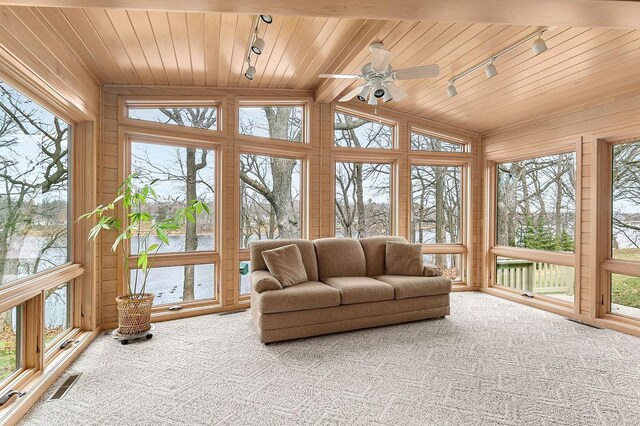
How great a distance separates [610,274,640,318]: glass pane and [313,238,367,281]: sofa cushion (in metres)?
2.98

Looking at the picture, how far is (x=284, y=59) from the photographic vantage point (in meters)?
3.62

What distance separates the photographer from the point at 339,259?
14.3 ft

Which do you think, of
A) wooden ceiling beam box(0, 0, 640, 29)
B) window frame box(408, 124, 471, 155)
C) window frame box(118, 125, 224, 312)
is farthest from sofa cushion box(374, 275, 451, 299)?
wooden ceiling beam box(0, 0, 640, 29)

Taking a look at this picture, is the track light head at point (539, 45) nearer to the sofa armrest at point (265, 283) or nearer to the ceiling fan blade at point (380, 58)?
the ceiling fan blade at point (380, 58)

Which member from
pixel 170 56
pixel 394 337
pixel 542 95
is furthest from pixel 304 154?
pixel 542 95

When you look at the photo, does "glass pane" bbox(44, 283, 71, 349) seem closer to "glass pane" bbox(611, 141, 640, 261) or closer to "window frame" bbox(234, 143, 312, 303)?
"window frame" bbox(234, 143, 312, 303)

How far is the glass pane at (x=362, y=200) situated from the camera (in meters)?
5.20

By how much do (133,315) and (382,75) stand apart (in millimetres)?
3356

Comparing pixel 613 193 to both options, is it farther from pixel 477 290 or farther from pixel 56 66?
pixel 56 66

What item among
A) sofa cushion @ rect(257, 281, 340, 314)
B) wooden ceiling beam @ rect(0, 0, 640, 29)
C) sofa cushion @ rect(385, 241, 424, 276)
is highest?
wooden ceiling beam @ rect(0, 0, 640, 29)

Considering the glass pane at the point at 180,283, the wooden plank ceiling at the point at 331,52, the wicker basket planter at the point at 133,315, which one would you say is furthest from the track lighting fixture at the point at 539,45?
the wicker basket planter at the point at 133,315

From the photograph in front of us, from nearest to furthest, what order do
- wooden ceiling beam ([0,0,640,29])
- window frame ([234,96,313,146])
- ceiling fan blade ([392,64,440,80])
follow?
wooden ceiling beam ([0,0,640,29]) < ceiling fan blade ([392,64,440,80]) < window frame ([234,96,313,146])

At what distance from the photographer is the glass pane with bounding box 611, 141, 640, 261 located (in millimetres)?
3912

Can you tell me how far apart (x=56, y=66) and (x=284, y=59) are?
2004 mm
